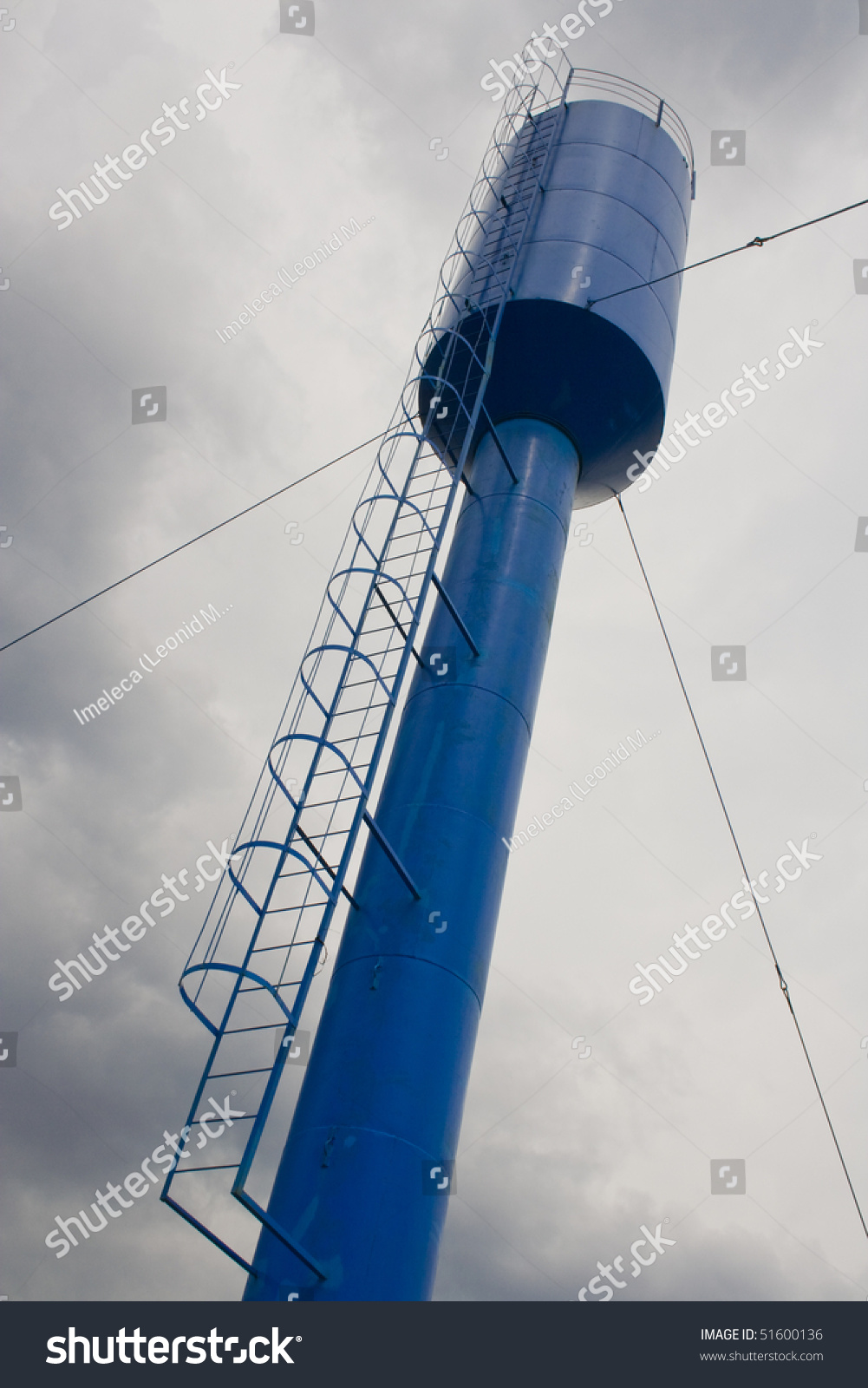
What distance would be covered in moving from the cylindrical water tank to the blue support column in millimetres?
1064

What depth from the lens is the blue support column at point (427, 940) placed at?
28.1 feet

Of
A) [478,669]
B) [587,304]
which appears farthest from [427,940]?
[587,304]

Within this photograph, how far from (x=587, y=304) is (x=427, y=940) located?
8344 millimetres

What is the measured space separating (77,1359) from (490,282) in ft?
41.7

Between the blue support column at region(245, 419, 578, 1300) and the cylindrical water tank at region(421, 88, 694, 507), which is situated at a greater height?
the cylindrical water tank at region(421, 88, 694, 507)

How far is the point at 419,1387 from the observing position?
24.6 feet

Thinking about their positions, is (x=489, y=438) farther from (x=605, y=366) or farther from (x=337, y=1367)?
(x=337, y=1367)

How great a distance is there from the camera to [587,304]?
44.5 ft

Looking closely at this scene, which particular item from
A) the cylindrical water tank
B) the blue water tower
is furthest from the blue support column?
the cylindrical water tank

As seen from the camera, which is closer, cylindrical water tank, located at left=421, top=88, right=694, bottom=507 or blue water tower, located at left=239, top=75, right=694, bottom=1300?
blue water tower, located at left=239, top=75, right=694, bottom=1300

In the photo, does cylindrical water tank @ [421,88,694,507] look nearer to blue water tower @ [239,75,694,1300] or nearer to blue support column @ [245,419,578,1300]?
blue water tower @ [239,75,694,1300]

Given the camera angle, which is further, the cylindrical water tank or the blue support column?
the cylindrical water tank

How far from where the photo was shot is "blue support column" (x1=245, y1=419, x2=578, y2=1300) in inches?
337

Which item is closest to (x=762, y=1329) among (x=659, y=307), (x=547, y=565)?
(x=547, y=565)
